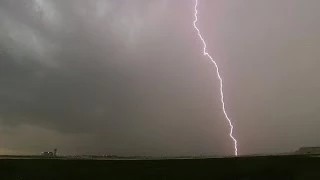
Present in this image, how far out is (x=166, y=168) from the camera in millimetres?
12258

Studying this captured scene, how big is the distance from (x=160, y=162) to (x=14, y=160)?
474 centimetres

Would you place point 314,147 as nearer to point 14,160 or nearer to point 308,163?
point 308,163

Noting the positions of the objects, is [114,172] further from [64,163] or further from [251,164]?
[251,164]

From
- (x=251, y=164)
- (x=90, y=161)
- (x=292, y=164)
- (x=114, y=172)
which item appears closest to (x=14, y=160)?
(x=90, y=161)

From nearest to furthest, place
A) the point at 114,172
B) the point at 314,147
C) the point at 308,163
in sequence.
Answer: the point at 308,163
the point at 114,172
the point at 314,147

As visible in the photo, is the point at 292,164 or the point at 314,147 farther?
the point at 314,147

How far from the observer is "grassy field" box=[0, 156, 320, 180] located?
11.8 m

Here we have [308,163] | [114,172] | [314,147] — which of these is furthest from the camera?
[314,147]

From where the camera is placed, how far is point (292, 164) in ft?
38.8

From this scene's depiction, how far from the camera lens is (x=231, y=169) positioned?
39.4ft

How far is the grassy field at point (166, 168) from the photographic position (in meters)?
11.8

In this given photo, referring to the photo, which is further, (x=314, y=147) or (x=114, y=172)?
(x=314, y=147)

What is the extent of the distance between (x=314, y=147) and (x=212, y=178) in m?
24.6

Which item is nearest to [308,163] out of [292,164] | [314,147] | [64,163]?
[292,164]
